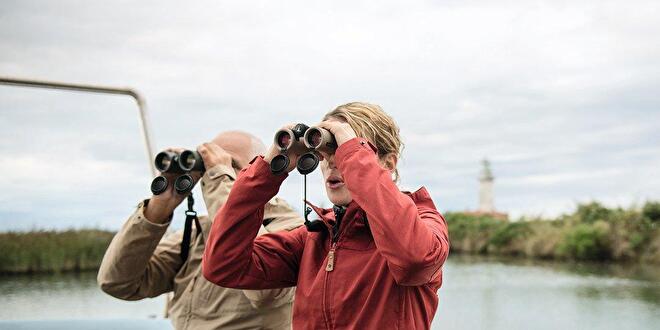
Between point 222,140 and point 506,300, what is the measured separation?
7581 millimetres

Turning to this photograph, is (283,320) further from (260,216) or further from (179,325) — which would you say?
(260,216)

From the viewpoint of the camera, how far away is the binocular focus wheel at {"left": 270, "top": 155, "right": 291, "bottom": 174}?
1.20 meters

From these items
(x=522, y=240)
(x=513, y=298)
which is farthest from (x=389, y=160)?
(x=522, y=240)

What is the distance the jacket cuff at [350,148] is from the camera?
1.08 m

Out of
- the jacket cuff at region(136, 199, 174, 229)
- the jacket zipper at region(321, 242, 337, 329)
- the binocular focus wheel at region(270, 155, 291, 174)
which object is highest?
the binocular focus wheel at region(270, 155, 291, 174)

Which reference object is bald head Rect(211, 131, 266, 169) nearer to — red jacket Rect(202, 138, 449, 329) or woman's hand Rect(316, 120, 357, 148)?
red jacket Rect(202, 138, 449, 329)

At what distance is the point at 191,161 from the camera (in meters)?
1.68

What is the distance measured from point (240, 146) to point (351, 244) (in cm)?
79

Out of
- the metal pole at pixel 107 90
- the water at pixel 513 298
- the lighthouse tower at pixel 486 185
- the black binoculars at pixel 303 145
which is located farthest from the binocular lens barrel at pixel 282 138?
the lighthouse tower at pixel 486 185

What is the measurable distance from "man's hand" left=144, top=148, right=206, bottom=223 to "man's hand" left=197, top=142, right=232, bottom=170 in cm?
6

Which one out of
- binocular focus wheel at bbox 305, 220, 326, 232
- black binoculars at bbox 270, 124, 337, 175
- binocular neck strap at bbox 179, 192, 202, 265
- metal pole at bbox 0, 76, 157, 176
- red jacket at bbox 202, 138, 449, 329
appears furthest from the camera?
metal pole at bbox 0, 76, 157, 176

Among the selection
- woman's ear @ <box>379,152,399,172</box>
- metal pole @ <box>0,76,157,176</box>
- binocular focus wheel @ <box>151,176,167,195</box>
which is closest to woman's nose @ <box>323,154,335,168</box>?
woman's ear @ <box>379,152,399,172</box>

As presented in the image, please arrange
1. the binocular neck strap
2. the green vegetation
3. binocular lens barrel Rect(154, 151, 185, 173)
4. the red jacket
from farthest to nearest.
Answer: the green vegetation
the binocular neck strap
binocular lens barrel Rect(154, 151, 185, 173)
the red jacket

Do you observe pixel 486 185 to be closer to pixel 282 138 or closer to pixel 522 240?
pixel 522 240
